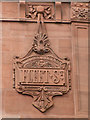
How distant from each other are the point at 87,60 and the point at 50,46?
4.36 ft

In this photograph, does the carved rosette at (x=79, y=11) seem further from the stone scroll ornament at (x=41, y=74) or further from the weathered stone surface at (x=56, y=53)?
the stone scroll ornament at (x=41, y=74)

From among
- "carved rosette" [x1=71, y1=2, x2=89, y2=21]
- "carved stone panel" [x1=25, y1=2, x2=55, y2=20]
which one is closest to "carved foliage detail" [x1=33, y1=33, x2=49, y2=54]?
"carved stone panel" [x1=25, y1=2, x2=55, y2=20]

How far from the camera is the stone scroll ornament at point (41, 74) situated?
1922 centimetres

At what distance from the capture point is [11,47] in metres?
19.7

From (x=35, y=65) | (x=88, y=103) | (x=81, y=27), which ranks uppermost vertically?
(x=81, y=27)

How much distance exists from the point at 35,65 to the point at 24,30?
1319mm

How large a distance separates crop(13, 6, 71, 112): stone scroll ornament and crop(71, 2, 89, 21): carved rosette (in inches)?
52.5

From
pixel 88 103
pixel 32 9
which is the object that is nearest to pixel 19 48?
pixel 32 9

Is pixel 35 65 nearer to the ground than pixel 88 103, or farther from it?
farther from it

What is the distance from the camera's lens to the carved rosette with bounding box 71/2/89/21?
2027 centimetres

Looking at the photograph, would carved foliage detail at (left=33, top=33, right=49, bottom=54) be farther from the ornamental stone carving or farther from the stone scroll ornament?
the ornamental stone carving

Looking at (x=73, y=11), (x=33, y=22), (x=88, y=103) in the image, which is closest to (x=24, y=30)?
(x=33, y=22)

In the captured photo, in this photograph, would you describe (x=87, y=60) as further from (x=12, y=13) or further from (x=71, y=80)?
(x=12, y=13)

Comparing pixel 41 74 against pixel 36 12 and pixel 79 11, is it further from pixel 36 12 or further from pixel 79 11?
pixel 79 11
